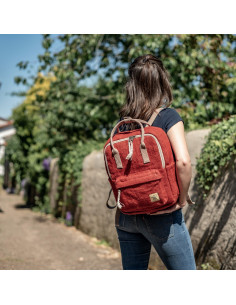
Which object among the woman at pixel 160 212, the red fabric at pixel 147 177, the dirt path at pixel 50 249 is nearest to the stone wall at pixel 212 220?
the dirt path at pixel 50 249

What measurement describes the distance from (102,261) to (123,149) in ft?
10.7

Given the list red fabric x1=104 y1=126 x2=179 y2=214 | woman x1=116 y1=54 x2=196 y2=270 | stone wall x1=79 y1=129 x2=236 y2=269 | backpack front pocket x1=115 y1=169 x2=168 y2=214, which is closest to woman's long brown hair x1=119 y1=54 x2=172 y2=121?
woman x1=116 y1=54 x2=196 y2=270

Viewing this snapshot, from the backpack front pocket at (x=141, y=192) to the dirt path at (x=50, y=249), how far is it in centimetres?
260

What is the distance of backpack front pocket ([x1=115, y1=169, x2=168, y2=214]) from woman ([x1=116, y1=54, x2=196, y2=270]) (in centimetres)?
6

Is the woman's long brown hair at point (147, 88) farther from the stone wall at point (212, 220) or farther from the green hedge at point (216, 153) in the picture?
the stone wall at point (212, 220)

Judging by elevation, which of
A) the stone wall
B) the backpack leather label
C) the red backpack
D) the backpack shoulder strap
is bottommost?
the stone wall

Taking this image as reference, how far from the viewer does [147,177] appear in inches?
70.9

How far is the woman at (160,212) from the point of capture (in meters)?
1.77

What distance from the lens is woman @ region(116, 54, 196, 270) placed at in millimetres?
1773

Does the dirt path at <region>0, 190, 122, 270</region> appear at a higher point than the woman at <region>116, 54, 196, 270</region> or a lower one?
lower

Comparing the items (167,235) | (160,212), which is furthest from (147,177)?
(167,235)

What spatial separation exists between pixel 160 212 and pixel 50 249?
399cm

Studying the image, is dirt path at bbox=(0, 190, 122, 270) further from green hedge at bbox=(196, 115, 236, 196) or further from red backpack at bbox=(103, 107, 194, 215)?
red backpack at bbox=(103, 107, 194, 215)

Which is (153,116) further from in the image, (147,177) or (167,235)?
(167,235)
